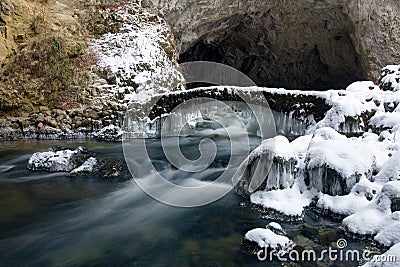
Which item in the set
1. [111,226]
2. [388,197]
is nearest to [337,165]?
[388,197]

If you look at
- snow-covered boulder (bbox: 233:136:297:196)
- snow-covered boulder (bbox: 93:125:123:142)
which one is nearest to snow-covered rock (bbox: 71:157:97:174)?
snow-covered boulder (bbox: 93:125:123:142)

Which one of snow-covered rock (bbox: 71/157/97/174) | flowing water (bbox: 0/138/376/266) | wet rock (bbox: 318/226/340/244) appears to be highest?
→ snow-covered rock (bbox: 71/157/97/174)

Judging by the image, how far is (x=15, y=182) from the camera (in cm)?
567

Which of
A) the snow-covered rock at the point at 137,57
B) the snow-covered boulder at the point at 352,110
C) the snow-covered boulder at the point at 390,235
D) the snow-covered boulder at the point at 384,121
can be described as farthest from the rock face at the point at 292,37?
the snow-covered boulder at the point at 390,235

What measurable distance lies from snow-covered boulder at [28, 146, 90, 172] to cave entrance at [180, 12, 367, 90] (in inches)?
443

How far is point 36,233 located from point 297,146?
4.37 meters

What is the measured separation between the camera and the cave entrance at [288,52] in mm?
16812

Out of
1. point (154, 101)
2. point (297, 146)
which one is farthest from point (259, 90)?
point (297, 146)

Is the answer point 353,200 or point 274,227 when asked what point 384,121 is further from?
point 274,227

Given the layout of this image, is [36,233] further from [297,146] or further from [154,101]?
[154,101]

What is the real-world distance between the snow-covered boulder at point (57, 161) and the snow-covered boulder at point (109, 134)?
286 centimetres

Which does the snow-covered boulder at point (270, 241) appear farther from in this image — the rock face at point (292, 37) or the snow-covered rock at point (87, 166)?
the rock face at point (292, 37)

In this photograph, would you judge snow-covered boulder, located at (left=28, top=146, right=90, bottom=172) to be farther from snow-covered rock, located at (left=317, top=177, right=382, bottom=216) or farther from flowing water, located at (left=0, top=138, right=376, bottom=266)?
snow-covered rock, located at (left=317, top=177, right=382, bottom=216)

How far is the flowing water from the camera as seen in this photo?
131 inches
